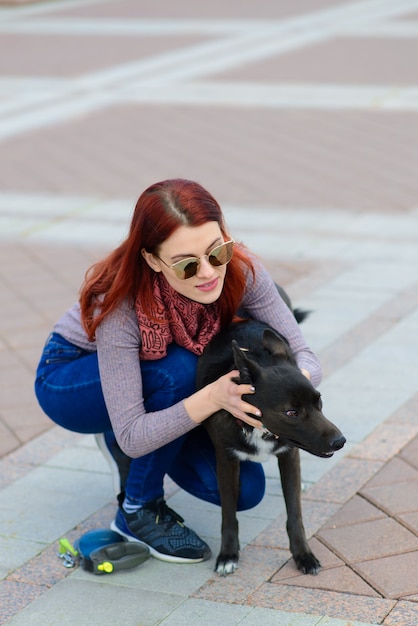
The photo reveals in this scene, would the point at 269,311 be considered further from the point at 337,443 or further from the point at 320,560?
the point at 320,560

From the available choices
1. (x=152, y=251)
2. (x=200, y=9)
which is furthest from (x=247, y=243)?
(x=200, y=9)

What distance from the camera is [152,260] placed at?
289cm

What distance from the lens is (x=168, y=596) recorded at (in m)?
2.91

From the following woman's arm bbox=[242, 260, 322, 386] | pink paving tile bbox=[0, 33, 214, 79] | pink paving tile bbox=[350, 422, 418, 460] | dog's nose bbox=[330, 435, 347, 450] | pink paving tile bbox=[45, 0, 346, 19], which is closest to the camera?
dog's nose bbox=[330, 435, 347, 450]

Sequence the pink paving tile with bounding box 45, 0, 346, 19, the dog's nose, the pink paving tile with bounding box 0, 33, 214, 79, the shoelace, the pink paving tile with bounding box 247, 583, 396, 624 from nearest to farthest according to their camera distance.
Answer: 1. the dog's nose
2. the pink paving tile with bounding box 247, 583, 396, 624
3. the shoelace
4. the pink paving tile with bounding box 0, 33, 214, 79
5. the pink paving tile with bounding box 45, 0, 346, 19

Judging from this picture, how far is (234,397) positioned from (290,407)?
162 millimetres

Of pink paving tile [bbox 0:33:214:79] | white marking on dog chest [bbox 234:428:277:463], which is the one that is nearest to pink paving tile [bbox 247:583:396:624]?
white marking on dog chest [bbox 234:428:277:463]

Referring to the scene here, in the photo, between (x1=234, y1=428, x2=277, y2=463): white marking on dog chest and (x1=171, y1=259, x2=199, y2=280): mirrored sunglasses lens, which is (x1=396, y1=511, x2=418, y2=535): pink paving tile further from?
(x1=171, y1=259, x2=199, y2=280): mirrored sunglasses lens

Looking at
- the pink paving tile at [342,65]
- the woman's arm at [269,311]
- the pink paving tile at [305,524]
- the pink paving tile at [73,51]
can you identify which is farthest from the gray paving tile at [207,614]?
the pink paving tile at [73,51]

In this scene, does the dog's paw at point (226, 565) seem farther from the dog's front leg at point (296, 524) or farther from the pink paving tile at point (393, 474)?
the pink paving tile at point (393, 474)

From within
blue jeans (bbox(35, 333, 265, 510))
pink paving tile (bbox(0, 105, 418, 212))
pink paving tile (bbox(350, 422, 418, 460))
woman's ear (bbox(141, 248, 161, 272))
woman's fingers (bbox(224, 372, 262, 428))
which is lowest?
pink paving tile (bbox(0, 105, 418, 212))

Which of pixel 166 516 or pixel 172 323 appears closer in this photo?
pixel 172 323

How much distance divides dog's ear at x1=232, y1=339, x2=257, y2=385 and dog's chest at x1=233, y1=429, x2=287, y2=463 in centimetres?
22

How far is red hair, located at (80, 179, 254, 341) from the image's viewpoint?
2797 mm
